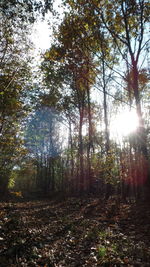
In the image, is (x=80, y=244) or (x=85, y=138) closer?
(x=80, y=244)

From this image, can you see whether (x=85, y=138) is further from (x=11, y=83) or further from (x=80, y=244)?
(x=80, y=244)

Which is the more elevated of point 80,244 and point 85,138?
point 85,138

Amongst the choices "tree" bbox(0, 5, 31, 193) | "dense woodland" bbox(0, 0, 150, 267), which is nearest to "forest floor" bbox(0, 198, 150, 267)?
"dense woodland" bbox(0, 0, 150, 267)

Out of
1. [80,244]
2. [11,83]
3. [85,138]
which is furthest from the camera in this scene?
[85,138]

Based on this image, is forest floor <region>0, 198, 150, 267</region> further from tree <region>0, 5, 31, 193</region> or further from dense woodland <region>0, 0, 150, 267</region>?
tree <region>0, 5, 31, 193</region>

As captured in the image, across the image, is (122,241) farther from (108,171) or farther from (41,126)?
(41,126)

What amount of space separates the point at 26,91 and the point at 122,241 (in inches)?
497

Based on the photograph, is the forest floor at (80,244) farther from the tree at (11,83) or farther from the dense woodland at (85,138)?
the tree at (11,83)

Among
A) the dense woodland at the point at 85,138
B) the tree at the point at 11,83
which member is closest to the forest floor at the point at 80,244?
the dense woodland at the point at 85,138

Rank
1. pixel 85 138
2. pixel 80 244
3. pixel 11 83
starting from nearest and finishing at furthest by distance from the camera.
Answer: pixel 80 244
pixel 11 83
pixel 85 138

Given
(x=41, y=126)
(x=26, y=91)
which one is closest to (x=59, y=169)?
(x=41, y=126)

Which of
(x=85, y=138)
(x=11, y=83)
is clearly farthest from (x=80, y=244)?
(x=85, y=138)

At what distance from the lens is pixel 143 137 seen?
10.8 metres

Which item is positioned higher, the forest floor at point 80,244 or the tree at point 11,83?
the tree at point 11,83
